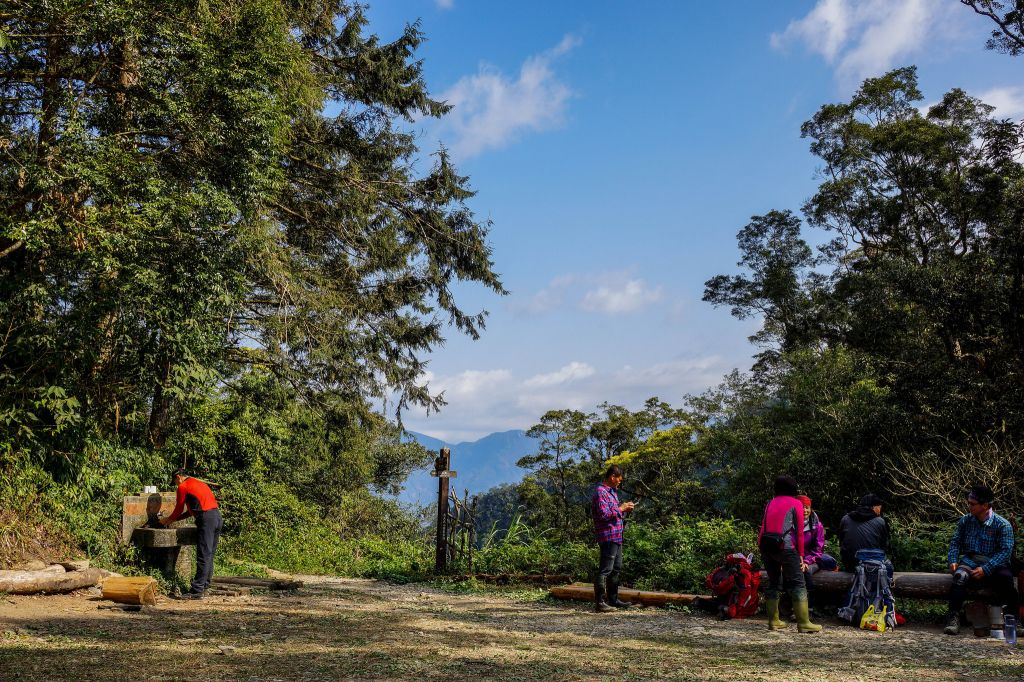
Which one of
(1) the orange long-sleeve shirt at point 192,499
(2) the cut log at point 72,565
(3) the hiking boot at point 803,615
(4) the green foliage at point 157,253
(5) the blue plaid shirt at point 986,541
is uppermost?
(4) the green foliage at point 157,253

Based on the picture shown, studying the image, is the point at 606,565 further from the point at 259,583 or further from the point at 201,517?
the point at 201,517

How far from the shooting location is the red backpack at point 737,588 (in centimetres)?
880

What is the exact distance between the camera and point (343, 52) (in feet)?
56.7

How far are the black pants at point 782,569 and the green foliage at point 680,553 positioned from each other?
2404 mm

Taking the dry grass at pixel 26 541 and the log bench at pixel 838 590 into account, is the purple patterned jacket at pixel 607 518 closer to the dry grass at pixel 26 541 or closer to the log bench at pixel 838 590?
the log bench at pixel 838 590

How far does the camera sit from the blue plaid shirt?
7449 millimetres

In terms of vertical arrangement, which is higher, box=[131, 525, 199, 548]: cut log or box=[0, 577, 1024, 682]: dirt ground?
box=[131, 525, 199, 548]: cut log

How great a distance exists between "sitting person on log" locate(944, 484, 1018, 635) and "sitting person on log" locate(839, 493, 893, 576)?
0.86 metres

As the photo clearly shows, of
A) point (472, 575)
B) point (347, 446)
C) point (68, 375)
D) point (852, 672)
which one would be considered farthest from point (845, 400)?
point (68, 375)

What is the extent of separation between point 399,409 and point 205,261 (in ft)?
28.3

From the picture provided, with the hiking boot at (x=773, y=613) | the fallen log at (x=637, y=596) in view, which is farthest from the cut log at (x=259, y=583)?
the hiking boot at (x=773, y=613)

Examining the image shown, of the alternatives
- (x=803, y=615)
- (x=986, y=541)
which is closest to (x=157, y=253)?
(x=803, y=615)

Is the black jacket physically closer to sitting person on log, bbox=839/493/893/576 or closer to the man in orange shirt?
sitting person on log, bbox=839/493/893/576

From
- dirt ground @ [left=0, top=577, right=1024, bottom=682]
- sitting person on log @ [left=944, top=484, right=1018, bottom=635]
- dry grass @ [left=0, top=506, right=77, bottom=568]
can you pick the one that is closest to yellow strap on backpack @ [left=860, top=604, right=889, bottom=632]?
dirt ground @ [left=0, top=577, right=1024, bottom=682]
